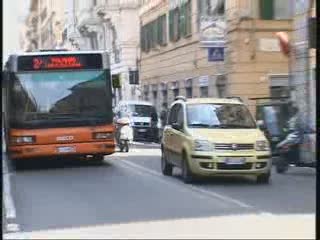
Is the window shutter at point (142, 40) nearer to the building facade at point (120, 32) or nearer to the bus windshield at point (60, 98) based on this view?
the building facade at point (120, 32)

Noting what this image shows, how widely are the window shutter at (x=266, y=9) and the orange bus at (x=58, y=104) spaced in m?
15.3

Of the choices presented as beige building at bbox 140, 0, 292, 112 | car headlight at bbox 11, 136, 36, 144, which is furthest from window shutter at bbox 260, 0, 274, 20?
car headlight at bbox 11, 136, 36, 144

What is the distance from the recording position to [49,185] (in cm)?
1641

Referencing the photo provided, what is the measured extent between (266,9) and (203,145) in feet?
62.2

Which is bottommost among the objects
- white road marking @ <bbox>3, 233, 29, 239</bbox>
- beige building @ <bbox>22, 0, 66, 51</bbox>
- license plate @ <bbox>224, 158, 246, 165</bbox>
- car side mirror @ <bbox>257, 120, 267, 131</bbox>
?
white road marking @ <bbox>3, 233, 29, 239</bbox>

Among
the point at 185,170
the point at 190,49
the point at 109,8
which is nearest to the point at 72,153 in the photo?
the point at 185,170

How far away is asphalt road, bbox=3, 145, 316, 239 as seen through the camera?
10359 millimetres

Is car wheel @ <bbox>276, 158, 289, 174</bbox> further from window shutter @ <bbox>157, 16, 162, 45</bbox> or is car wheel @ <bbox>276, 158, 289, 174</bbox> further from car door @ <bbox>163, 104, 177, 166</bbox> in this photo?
window shutter @ <bbox>157, 16, 162, 45</bbox>

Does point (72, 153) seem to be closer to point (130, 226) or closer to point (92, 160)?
point (92, 160)

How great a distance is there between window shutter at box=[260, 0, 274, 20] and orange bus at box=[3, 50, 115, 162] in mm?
15327

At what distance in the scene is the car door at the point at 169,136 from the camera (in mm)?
17719

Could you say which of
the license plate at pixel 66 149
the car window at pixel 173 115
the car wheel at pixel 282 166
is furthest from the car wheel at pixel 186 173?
the license plate at pixel 66 149

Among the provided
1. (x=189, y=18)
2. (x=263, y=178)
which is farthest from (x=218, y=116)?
(x=189, y=18)

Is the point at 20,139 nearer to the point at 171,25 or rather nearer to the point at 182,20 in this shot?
the point at 182,20
